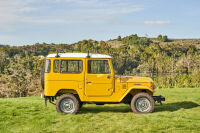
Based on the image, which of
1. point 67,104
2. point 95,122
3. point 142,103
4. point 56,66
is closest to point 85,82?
point 67,104

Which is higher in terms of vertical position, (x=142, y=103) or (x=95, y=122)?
(x=142, y=103)

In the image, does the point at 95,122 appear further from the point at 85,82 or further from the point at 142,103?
the point at 142,103

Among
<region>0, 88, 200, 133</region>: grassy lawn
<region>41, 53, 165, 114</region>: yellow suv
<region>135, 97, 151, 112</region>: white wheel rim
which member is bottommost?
<region>0, 88, 200, 133</region>: grassy lawn

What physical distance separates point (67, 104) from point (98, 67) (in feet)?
5.66

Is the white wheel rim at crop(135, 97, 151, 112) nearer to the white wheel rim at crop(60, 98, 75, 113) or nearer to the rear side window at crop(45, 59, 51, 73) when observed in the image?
the white wheel rim at crop(60, 98, 75, 113)

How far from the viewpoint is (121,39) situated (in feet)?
531

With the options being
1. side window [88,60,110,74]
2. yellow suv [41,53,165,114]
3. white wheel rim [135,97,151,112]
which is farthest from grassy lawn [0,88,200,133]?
side window [88,60,110,74]

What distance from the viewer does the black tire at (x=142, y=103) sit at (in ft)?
28.8

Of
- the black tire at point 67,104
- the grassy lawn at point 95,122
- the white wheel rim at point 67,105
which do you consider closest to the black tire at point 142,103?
the grassy lawn at point 95,122

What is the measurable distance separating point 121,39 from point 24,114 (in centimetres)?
15552

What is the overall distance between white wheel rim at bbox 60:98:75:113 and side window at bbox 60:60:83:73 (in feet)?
3.41

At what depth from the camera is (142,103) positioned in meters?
8.88

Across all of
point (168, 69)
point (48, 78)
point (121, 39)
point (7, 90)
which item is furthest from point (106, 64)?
point (121, 39)

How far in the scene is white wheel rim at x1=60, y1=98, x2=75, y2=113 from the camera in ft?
28.7
